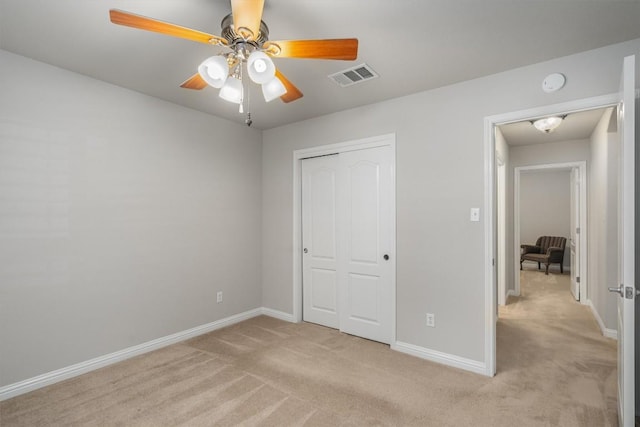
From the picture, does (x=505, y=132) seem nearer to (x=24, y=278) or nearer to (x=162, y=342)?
(x=162, y=342)

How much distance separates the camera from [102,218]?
2.83 meters

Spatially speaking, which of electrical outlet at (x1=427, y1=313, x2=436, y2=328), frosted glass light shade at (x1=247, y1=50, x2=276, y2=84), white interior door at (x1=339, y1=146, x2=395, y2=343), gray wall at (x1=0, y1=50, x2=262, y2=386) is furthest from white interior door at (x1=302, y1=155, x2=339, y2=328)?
frosted glass light shade at (x1=247, y1=50, x2=276, y2=84)

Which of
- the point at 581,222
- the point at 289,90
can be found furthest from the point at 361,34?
the point at 581,222

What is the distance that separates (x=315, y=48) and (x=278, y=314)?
11.1 ft

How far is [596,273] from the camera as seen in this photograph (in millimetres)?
4184

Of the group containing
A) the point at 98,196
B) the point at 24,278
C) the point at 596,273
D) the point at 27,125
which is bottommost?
the point at 596,273

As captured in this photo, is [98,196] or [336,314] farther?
[336,314]

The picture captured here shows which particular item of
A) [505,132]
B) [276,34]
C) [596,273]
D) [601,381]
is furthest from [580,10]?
[596,273]

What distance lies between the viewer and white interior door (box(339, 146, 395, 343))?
332cm

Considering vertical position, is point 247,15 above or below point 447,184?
above

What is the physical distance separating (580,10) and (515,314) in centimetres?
373

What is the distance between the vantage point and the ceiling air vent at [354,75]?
2580 mm

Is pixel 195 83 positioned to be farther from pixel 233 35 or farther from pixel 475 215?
pixel 475 215

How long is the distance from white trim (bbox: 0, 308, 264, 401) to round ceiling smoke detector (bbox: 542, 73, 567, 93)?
153 inches
